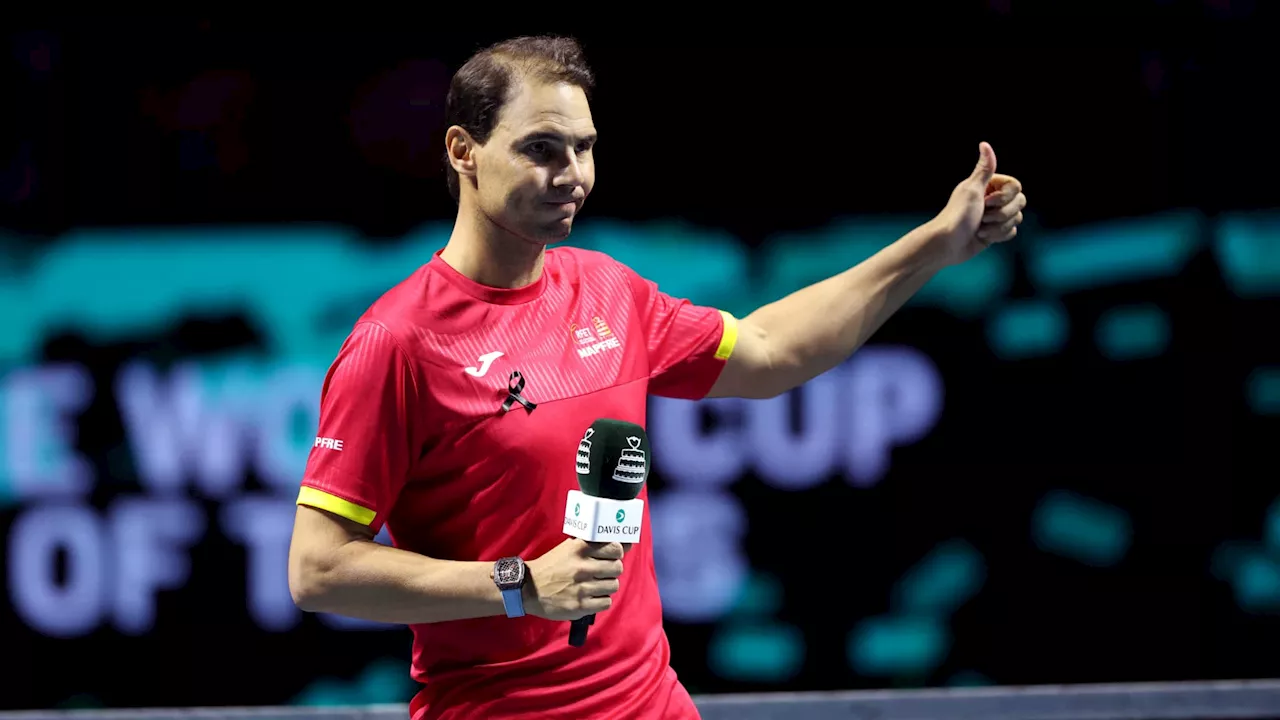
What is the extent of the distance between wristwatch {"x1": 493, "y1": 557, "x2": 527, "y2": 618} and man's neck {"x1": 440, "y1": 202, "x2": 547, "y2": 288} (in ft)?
1.68

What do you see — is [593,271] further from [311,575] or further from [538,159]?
[311,575]

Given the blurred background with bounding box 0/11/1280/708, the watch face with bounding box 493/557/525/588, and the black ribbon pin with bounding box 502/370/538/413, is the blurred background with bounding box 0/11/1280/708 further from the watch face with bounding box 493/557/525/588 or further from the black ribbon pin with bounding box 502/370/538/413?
the watch face with bounding box 493/557/525/588

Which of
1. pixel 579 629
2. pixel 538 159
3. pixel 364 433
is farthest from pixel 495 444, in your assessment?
pixel 538 159

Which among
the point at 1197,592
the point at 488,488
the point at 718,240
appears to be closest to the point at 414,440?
the point at 488,488

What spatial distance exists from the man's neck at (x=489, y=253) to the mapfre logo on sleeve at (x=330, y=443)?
386 mm

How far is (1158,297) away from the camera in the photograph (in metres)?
4.73

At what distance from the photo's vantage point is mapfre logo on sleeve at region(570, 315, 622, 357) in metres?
2.26

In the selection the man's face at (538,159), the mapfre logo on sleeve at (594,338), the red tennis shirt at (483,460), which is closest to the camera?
the red tennis shirt at (483,460)

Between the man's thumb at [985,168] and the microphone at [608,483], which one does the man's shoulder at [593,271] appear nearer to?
the microphone at [608,483]

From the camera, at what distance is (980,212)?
257 cm

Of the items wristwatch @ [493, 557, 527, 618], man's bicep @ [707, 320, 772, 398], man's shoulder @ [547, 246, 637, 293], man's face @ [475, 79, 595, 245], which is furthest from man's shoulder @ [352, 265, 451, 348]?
man's bicep @ [707, 320, 772, 398]

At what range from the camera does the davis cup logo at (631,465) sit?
6.27ft

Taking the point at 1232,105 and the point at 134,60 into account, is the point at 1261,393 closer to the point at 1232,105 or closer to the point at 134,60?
the point at 1232,105

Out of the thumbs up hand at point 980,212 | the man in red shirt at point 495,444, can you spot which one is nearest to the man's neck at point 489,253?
the man in red shirt at point 495,444
